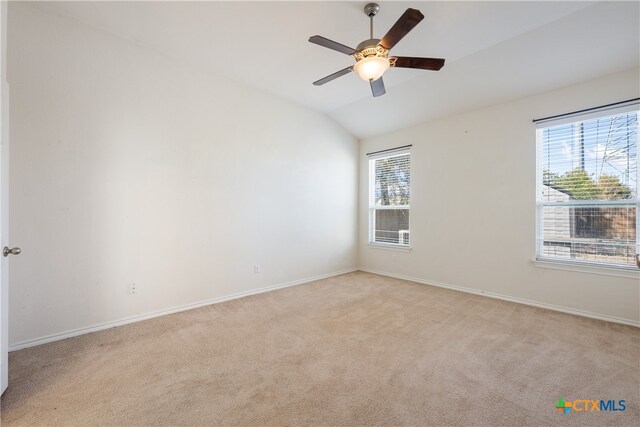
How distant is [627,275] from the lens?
2766 mm

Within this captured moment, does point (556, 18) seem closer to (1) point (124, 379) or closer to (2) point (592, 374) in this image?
(2) point (592, 374)

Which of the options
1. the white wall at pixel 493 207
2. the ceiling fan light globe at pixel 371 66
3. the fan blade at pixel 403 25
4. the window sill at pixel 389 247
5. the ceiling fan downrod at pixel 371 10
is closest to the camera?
the fan blade at pixel 403 25

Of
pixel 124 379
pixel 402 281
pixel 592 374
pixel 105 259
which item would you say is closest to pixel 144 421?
pixel 124 379

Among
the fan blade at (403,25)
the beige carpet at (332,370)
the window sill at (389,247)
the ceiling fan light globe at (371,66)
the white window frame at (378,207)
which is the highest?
the fan blade at (403,25)

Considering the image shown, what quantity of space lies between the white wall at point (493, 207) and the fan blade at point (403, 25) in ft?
7.90

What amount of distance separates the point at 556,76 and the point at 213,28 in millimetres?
3600

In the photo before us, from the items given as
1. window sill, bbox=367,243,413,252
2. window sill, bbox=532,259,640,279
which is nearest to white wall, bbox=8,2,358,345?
window sill, bbox=367,243,413,252

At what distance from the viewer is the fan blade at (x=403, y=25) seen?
169 cm

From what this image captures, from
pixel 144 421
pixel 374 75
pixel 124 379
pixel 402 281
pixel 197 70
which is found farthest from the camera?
pixel 402 281

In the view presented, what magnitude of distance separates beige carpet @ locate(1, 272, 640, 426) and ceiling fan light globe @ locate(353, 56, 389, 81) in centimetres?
223

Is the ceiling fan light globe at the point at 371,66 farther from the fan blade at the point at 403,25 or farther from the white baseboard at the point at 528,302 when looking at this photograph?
the white baseboard at the point at 528,302

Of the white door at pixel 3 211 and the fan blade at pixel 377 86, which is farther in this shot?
the fan blade at pixel 377 86

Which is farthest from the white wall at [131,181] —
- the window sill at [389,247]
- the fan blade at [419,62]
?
the fan blade at [419,62]

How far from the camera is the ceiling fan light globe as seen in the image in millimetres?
2119
